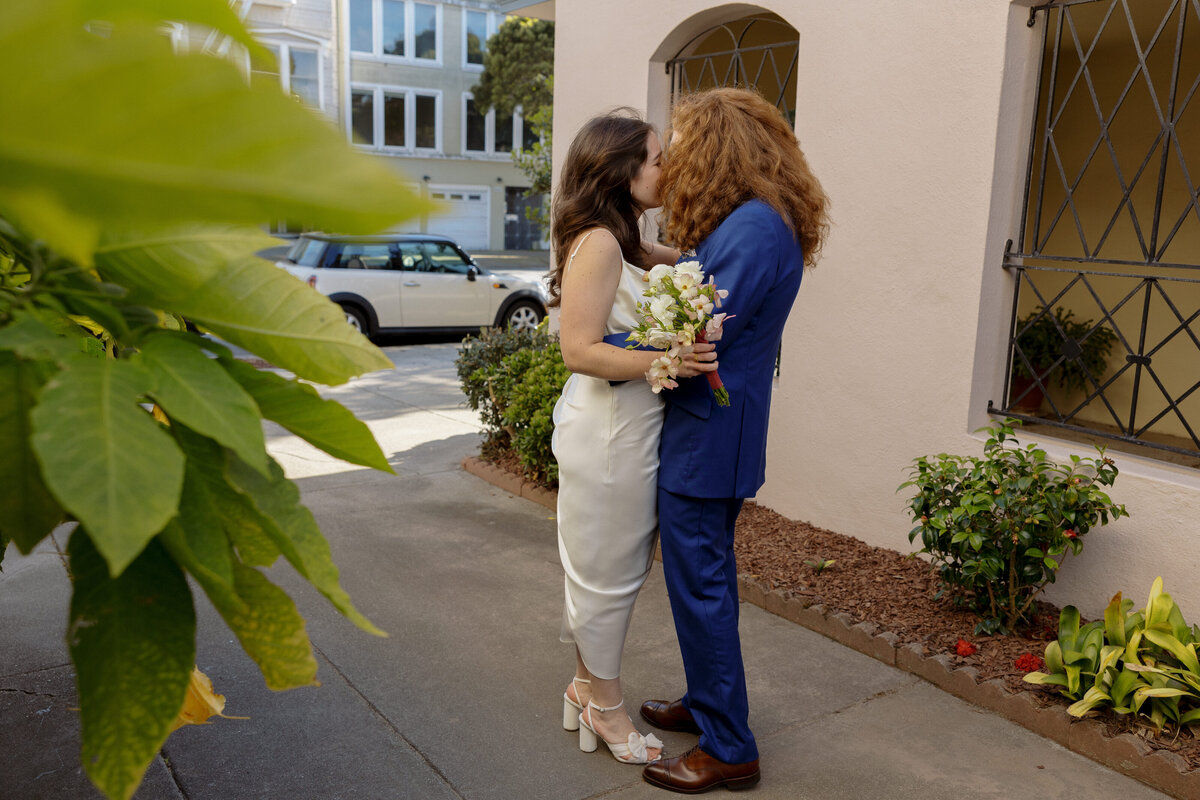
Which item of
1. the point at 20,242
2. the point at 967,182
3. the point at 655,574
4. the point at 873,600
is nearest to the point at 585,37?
the point at 967,182

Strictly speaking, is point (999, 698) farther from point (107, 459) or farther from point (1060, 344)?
point (1060, 344)

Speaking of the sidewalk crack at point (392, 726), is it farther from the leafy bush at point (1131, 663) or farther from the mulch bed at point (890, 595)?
the leafy bush at point (1131, 663)

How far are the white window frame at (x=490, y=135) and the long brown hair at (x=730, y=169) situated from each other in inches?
1358

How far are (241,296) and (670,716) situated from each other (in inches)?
114

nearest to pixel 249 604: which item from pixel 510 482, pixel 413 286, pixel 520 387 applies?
pixel 520 387

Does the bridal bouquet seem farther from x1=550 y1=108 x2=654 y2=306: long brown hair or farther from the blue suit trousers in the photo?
the blue suit trousers

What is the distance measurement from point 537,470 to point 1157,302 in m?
4.43

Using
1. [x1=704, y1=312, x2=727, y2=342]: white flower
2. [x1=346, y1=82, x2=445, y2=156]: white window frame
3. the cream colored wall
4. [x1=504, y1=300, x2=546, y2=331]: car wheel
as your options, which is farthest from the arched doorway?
[x1=346, y1=82, x2=445, y2=156]: white window frame

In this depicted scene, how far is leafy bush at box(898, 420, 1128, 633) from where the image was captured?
3.65 meters

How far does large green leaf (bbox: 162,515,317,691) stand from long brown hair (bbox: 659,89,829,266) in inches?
88.8

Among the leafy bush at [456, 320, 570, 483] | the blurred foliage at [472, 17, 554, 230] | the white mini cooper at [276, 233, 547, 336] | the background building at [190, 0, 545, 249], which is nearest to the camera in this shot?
the leafy bush at [456, 320, 570, 483]

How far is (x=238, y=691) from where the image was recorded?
11.7 feet

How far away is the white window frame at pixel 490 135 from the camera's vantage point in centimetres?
3647

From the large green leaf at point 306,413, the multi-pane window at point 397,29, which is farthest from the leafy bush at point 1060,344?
the multi-pane window at point 397,29
